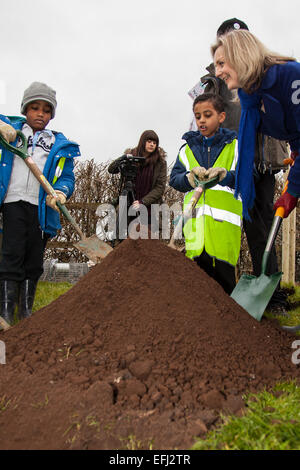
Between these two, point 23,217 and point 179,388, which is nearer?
point 179,388

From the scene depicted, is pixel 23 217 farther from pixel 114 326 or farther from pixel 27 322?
pixel 114 326

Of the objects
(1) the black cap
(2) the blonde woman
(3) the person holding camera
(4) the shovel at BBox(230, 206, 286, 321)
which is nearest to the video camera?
(3) the person holding camera

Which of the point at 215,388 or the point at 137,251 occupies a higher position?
the point at 137,251

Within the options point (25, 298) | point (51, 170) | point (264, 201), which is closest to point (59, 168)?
point (51, 170)

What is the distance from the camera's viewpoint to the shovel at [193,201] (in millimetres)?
2885

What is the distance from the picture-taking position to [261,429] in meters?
1.40

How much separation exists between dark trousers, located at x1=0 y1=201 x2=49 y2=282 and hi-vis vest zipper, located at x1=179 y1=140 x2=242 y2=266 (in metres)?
1.22

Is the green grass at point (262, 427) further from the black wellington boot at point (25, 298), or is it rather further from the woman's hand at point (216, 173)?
the black wellington boot at point (25, 298)

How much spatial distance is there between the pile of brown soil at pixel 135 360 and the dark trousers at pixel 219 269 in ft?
2.50

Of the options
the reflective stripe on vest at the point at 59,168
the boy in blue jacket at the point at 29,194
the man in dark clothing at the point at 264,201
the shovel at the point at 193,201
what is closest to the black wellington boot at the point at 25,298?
the boy in blue jacket at the point at 29,194

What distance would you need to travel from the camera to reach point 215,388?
5.73ft
